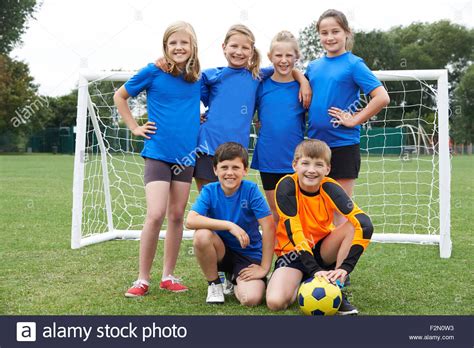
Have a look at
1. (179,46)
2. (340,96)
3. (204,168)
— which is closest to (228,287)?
(204,168)

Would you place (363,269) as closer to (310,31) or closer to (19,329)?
(19,329)

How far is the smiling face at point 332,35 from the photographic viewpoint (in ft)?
11.5

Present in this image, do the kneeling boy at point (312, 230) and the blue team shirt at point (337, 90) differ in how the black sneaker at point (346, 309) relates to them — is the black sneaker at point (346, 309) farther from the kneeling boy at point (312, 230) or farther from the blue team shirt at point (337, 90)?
the blue team shirt at point (337, 90)

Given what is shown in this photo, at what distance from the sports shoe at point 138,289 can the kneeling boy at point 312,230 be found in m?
0.78

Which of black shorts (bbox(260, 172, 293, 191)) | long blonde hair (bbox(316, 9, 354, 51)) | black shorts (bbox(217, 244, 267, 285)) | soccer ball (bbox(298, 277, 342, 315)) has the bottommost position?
soccer ball (bbox(298, 277, 342, 315))

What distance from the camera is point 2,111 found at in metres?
29.3

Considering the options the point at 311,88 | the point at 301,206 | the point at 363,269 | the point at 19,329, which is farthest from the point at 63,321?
the point at 363,269

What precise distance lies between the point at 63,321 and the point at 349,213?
5.19ft

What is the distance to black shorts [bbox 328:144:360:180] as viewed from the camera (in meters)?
3.57

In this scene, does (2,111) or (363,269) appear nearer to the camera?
(363,269)

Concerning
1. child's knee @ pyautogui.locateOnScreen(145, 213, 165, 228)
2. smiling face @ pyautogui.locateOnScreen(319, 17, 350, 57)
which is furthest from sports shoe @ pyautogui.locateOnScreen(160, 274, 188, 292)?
smiling face @ pyautogui.locateOnScreen(319, 17, 350, 57)

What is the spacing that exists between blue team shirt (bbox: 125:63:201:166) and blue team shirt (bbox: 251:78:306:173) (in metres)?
0.44

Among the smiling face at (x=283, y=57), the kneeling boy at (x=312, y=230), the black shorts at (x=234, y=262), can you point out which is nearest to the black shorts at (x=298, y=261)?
the kneeling boy at (x=312, y=230)

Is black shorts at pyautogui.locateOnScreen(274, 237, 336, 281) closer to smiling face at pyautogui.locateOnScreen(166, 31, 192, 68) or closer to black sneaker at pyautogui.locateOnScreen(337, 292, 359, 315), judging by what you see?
black sneaker at pyautogui.locateOnScreen(337, 292, 359, 315)
